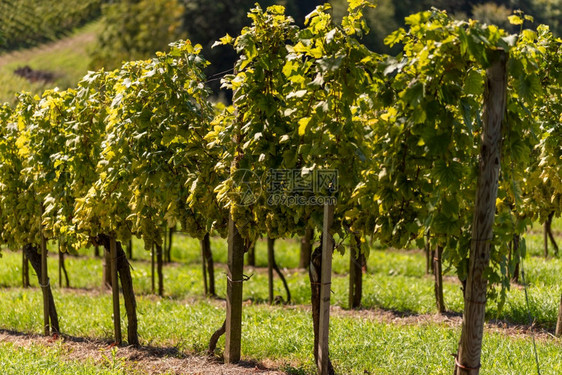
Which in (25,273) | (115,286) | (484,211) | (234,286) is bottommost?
(25,273)

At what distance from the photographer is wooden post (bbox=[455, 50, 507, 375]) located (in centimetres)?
404

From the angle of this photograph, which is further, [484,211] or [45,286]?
[45,286]

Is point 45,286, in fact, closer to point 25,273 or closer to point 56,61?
point 25,273

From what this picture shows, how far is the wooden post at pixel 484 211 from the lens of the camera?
404 centimetres

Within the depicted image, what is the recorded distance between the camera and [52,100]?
283 inches

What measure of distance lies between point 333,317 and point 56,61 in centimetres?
4153

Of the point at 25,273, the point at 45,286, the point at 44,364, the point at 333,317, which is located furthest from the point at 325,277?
the point at 25,273

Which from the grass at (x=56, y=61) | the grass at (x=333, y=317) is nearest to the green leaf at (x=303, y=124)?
the grass at (x=333, y=317)

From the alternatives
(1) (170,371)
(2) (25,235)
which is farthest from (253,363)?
(2) (25,235)

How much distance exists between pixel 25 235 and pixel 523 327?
6032 mm

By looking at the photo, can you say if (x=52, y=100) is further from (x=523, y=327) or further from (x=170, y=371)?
(x=523, y=327)

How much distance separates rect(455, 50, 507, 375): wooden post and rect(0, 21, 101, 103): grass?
116 feet

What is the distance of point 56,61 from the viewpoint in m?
45.6

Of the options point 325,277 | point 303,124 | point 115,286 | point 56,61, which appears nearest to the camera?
point 303,124
